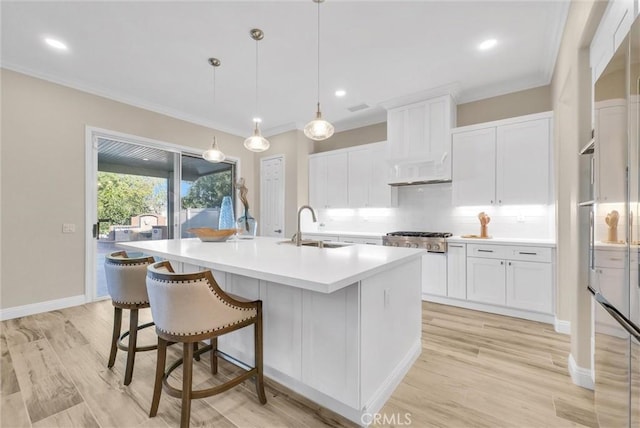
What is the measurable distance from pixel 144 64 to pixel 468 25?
138 inches

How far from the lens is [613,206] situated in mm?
1228

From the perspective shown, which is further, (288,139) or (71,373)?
(288,139)

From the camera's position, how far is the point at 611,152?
122cm

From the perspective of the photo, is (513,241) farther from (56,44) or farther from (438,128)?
(56,44)

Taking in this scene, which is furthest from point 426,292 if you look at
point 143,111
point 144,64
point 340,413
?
point 143,111

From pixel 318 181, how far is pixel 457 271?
290 centimetres

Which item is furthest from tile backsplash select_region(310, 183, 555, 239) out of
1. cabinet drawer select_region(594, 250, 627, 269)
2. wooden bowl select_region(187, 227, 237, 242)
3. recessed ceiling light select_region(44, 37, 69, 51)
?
recessed ceiling light select_region(44, 37, 69, 51)

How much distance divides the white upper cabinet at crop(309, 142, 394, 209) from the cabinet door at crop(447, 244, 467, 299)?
124 centimetres

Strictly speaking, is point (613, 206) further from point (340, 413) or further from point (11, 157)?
point (11, 157)

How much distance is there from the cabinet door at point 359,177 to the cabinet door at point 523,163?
1.91 meters

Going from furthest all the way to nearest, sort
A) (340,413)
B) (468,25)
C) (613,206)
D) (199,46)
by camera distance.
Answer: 1. (199,46)
2. (468,25)
3. (340,413)
4. (613,206)

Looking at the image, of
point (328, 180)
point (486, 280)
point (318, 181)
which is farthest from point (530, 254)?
point (318, 181)

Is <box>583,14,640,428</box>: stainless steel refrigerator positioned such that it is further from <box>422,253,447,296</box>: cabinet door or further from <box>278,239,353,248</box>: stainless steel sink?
<box>422,253,447,296</box>: cabinet door

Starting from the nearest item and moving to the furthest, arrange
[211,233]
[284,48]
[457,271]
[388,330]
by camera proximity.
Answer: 1. [388,330]
2. [211,233]
3. [284,48]
4. [457,271]
